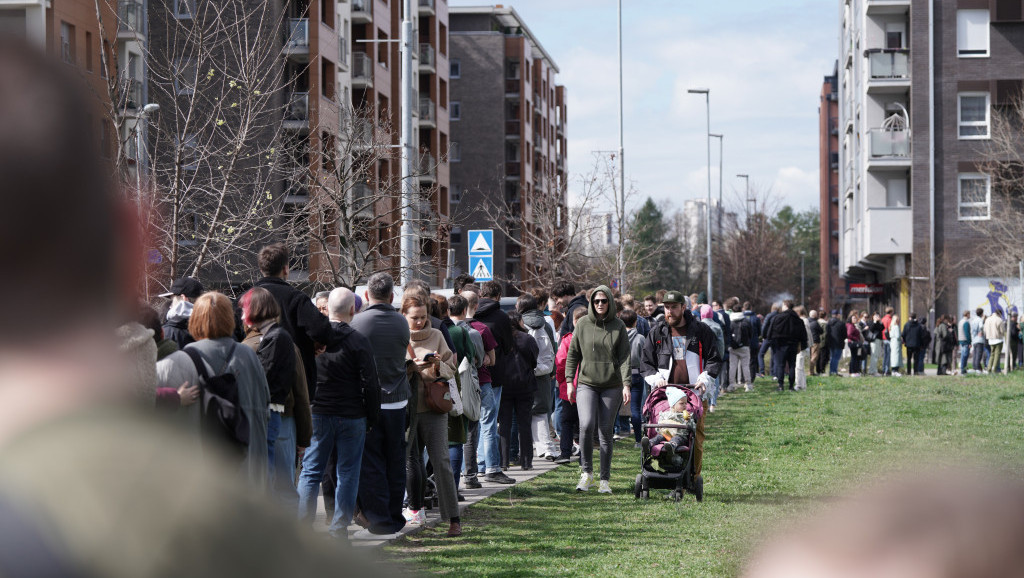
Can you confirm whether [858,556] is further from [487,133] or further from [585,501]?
[487,133]

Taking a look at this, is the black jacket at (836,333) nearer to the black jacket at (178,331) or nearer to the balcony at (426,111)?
the black jacket at (178,331)

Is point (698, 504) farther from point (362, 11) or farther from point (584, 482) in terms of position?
point (362, 11)

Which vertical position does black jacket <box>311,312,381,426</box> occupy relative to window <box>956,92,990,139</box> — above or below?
below

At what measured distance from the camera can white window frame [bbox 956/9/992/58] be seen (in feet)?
179

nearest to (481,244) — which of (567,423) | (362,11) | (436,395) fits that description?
(567,423)

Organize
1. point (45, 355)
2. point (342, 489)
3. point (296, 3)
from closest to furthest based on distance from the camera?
point (45, 355), point (342, 489), point (296, 3)

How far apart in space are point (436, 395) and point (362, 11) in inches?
2012

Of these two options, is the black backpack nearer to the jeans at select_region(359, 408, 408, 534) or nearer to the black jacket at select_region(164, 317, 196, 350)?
the black jacket at select_region(164, 317, 196, 350)

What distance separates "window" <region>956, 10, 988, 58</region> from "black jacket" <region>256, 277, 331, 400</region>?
49.9 metres

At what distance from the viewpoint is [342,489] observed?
34.1 feet

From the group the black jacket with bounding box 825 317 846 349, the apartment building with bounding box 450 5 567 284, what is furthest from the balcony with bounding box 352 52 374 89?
the apartment building with bounding box 450 5 567 284

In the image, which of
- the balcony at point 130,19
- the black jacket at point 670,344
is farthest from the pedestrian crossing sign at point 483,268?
the black jacket at point 670,344

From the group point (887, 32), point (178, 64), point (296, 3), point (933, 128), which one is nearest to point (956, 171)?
point (933, 128)

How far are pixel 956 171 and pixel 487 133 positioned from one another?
4791 centimetres
